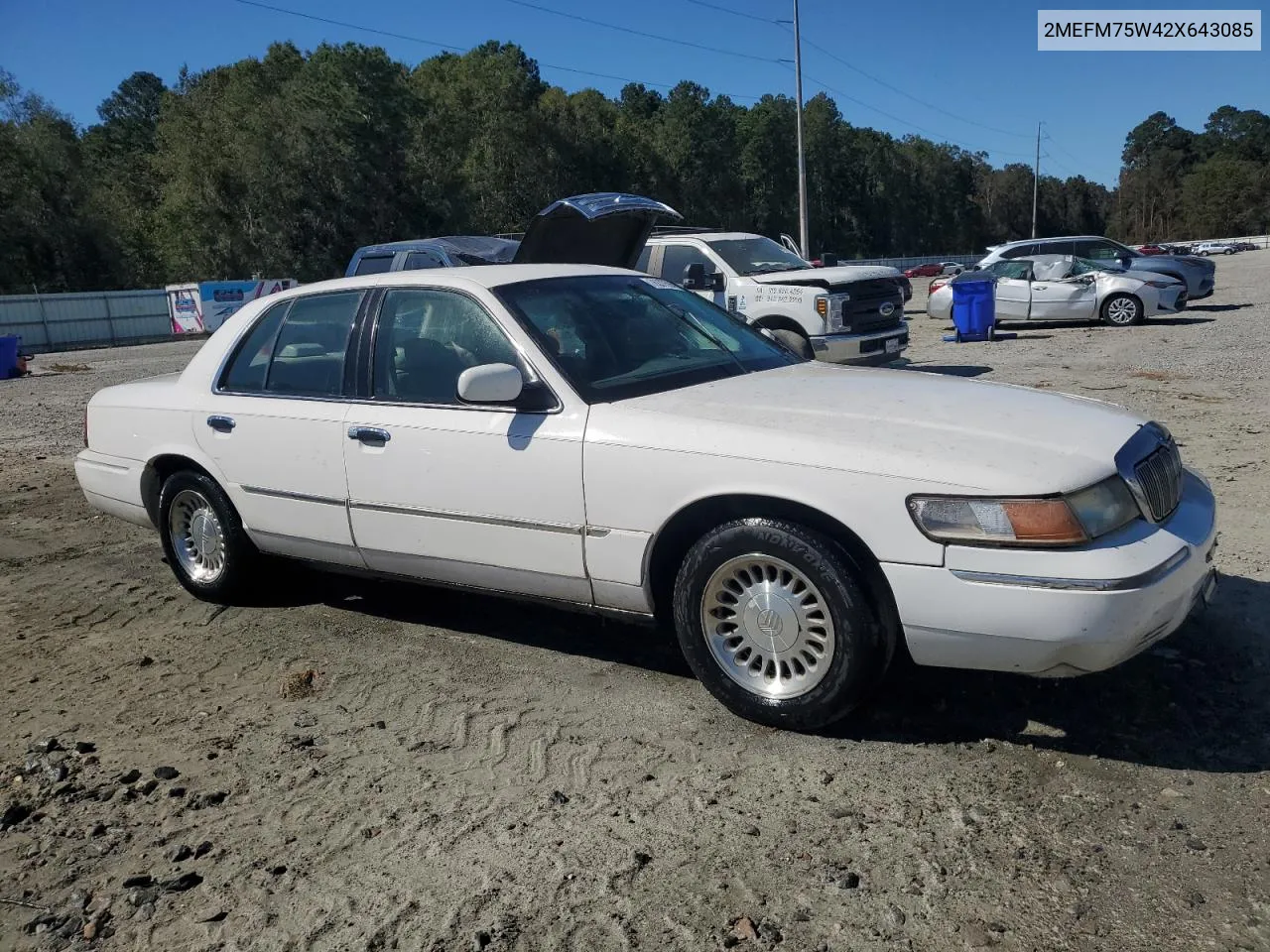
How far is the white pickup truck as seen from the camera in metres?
11.5

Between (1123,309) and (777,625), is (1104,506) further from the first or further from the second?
(1123,309)

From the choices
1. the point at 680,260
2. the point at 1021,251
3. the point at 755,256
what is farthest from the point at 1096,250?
the point at 680,260

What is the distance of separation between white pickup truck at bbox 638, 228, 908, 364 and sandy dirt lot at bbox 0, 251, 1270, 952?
6779 mm

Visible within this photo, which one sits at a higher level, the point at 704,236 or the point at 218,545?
the point at 704,236

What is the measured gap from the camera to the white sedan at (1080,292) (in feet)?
59.0

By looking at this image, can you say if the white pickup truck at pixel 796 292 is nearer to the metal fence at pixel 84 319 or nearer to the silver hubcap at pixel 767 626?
the silver hubcap at pixel 767 626

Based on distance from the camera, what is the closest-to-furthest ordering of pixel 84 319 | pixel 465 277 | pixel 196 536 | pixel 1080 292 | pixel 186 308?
pixel 465 277, pixel 196 536, pixel 1080 292, pixel 84 319, pixel 186 308

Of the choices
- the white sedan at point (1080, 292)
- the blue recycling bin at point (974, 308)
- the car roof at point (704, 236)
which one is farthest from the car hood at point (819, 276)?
the white sedan at point (1080, 292)

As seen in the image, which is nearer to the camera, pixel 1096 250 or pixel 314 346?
pixel 314 346

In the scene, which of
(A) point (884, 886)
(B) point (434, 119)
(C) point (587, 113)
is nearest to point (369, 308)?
(A) point (884, 886)

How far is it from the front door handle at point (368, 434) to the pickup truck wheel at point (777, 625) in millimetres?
1455

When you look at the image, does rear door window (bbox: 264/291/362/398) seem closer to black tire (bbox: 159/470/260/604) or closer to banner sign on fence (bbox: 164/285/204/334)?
black tire (bbox: 159/470/260/604)

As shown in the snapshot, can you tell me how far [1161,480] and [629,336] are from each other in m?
2.09

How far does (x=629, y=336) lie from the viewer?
4301 mm
